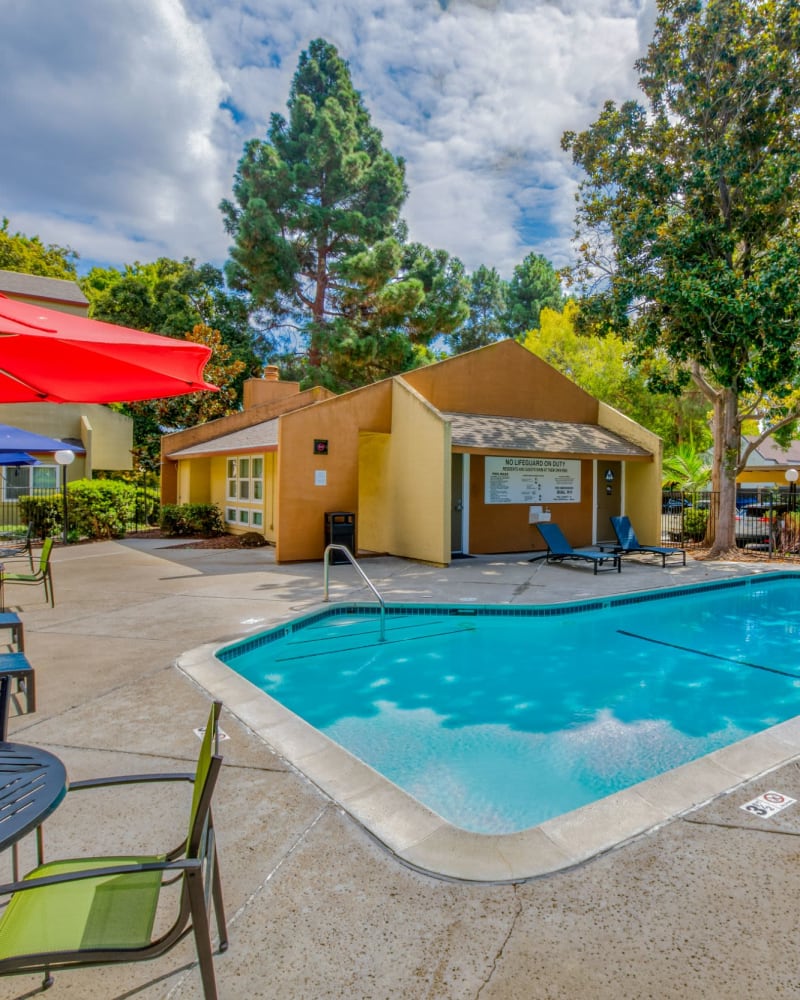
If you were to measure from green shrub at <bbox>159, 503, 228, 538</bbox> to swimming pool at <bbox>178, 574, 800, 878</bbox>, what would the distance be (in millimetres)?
10608

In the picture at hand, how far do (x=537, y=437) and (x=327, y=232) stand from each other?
20504 millimetres

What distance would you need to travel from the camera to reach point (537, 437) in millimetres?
14109

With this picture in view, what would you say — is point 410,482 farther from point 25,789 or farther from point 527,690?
point 25,789

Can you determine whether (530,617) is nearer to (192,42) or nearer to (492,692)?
(492,692)

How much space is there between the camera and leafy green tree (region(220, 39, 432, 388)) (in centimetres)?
2662

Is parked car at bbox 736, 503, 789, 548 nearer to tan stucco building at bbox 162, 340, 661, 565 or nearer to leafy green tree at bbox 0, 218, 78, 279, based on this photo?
tan stucco building at bbox 162, 340, 661, 565

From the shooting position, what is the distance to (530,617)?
881 centimetres

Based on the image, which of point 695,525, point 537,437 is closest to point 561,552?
point 537,437

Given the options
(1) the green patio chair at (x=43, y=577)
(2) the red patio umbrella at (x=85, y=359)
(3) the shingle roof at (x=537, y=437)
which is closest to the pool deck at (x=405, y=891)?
(2) the red patio umbrella at (x=85, y=359)

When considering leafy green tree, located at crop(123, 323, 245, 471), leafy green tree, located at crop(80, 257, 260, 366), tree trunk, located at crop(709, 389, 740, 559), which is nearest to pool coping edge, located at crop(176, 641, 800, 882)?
tree trunk, located at crop(709, 389, 740, 559)

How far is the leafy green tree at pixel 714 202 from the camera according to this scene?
1216 centimetres

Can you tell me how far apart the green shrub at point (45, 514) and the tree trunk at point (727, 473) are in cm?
1809

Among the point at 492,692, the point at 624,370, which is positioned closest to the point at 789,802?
the point at 492,692

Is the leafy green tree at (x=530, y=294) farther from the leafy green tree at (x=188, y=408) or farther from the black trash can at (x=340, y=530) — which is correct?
the black trash can at (x=340, y=530)
